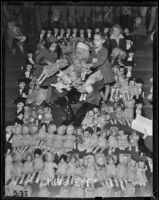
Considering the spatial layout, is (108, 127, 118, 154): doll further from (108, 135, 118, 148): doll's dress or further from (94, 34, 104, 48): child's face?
(94, 34, 104, 48): child's face

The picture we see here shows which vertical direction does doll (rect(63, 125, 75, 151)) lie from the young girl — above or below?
below

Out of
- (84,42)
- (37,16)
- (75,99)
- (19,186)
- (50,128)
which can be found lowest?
(19,186)

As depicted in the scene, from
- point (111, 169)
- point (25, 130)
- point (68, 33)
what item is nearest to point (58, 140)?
point (25, 130)

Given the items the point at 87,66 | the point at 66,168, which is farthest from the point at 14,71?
the point at 66,168

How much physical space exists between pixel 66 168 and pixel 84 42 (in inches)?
21.7

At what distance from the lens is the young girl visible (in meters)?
1.19

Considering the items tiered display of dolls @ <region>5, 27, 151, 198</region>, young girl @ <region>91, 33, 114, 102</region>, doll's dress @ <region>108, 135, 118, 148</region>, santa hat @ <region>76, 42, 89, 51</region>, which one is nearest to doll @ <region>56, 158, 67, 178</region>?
tiered display of dolls @ <region>5, 27, 151, 198</region>

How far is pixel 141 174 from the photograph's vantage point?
1.19 m

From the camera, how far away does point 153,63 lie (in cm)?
120

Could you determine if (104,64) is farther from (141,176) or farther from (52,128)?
(141,176)

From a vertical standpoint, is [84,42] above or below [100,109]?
above

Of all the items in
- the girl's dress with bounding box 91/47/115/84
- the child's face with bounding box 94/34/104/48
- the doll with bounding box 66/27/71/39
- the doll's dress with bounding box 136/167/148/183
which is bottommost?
the doll's dress with bounding box 136/167/148/183

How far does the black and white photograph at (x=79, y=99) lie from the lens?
46.6 inches

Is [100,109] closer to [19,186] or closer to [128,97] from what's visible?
[128,97]
